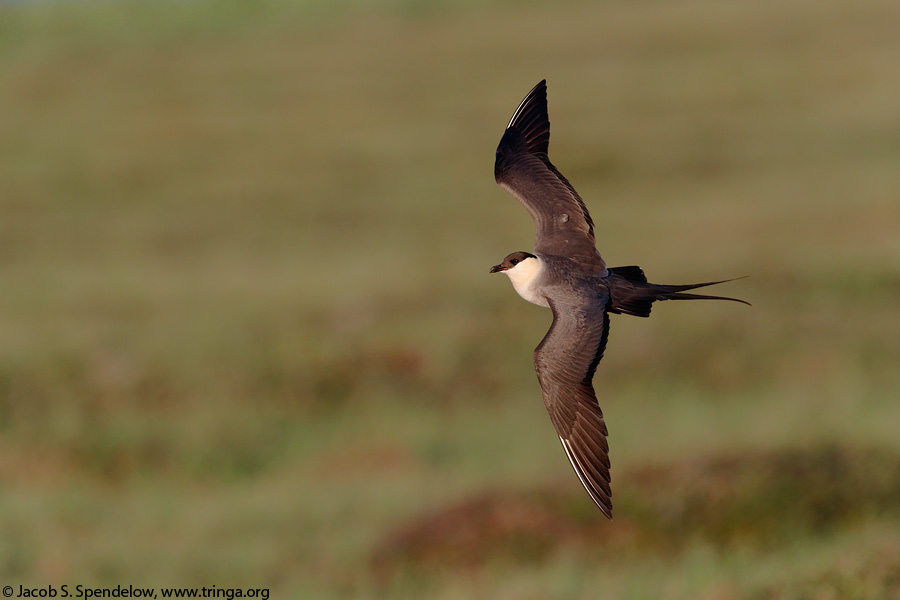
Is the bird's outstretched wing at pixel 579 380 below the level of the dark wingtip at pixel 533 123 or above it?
below

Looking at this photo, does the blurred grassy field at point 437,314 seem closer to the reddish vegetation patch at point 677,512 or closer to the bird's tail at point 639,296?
the reddish vegetation patch at point 677,512

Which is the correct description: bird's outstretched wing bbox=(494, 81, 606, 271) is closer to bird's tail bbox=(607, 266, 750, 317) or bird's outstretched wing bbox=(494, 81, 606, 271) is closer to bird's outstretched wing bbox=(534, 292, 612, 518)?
bird's tail bbox=(607, 266, 750, 317)

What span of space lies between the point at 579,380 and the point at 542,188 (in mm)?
1280

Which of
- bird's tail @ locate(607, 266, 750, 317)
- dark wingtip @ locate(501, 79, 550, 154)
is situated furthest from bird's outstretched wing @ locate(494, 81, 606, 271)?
bird's tail @ locate(607, 266, 750, 317)

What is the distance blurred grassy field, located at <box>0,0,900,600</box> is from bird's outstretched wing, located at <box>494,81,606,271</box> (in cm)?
365

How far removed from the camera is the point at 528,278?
16.1ft

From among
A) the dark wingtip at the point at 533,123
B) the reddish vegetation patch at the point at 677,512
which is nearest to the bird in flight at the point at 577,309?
the dark wingtip at the point at 533,123

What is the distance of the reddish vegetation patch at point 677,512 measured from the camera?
10719 mm

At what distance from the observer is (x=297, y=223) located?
28.2 m

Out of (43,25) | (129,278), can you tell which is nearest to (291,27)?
(43,25)

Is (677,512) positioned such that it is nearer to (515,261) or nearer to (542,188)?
(542,188)

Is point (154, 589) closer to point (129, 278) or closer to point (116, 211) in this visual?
point (129, 278)

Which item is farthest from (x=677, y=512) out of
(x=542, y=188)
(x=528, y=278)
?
(x=528, y=278)

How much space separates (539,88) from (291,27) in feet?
145
